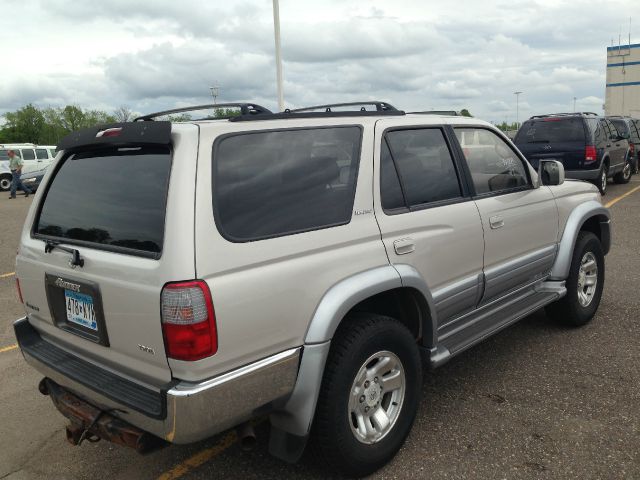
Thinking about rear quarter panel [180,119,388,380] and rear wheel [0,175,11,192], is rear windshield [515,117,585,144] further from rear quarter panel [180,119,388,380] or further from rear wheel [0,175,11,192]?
rear wheel [0,175,11,192]

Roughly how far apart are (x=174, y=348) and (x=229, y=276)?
0.34m

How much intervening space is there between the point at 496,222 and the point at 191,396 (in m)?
2.29

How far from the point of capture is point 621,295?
5.45m

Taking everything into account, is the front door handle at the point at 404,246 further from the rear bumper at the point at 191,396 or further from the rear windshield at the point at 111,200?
the rear windshield at the point at 111,200

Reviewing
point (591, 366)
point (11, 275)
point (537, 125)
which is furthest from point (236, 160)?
point (537, 125)

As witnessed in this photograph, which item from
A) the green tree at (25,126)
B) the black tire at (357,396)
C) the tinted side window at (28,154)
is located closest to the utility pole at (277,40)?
the black tire at (357,396)

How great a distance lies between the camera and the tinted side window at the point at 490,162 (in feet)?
11.8

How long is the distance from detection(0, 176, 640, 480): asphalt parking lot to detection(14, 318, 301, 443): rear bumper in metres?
0.70

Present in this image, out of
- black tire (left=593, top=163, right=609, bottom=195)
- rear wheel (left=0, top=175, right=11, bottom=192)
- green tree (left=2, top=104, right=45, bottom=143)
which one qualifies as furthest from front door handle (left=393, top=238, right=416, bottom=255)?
green tree (left=2, top=104, right=45, bottom=143)

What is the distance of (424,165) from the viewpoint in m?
3.22

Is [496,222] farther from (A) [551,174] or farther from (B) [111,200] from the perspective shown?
(B) [111,200]

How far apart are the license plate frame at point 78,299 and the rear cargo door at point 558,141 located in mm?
11028

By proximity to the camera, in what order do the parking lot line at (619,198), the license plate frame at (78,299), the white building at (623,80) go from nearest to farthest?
the license plate frame at (78,299), the parking lot line at (619,198), the white building at (623,80)

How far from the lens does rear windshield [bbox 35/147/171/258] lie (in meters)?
2.27
